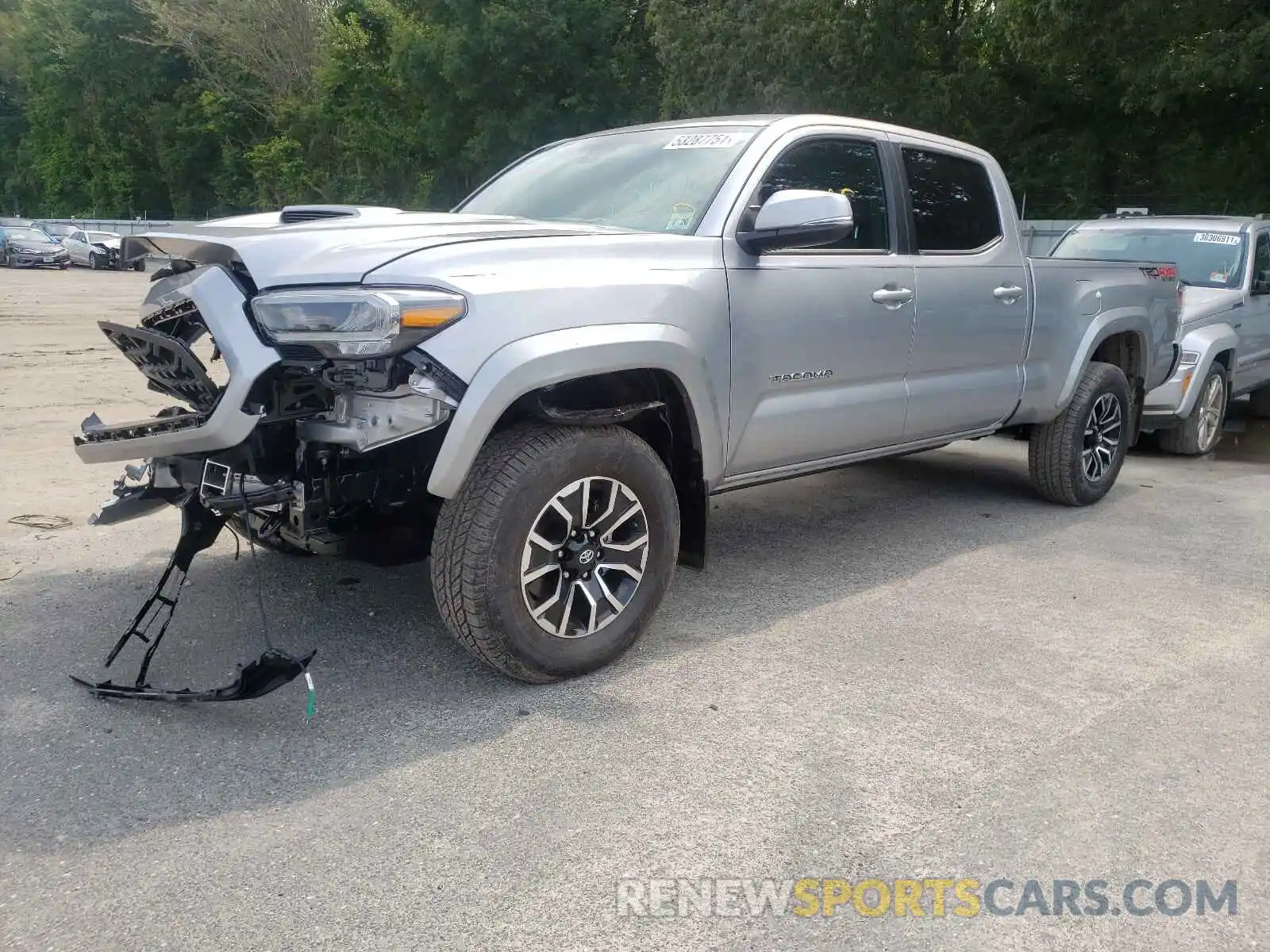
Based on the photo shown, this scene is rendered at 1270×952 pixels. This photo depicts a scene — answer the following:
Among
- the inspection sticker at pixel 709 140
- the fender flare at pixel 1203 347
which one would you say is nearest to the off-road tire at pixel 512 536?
the inspection sticker at pixel 709 140

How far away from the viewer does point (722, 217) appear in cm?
405

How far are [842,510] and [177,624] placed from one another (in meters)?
3.57

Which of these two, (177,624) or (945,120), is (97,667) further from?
(945,120)

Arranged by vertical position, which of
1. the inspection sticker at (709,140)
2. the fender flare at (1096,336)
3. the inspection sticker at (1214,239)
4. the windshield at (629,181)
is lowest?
the fender flare at (1096,336)

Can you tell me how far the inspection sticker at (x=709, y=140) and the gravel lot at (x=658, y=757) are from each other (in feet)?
6.03

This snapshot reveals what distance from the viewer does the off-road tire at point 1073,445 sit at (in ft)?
19.7

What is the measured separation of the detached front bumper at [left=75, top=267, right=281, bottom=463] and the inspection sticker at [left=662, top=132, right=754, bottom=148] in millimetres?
2008

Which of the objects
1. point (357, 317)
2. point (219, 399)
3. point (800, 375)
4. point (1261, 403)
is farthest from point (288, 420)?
point (1261, 403)

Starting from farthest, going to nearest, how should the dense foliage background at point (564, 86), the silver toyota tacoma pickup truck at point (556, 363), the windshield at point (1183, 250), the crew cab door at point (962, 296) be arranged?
the dense foliage background at point (564, 86) → the windshield at point (1183, 250) → the crew cab door at point (962, 296) → the silver toyota tacoma pickup truck at point (556, 363)

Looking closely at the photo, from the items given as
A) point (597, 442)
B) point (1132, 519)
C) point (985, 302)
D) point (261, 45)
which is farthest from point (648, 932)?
point (261, 45)

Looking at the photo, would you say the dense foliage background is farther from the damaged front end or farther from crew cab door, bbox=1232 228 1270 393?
the damaged front end

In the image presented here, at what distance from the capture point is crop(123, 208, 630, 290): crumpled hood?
129 inches

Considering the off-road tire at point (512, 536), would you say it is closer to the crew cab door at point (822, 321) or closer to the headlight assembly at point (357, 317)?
the headlight assembly at point (357, 317)

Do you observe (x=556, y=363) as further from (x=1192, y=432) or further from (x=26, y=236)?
(x=26, y=236)
